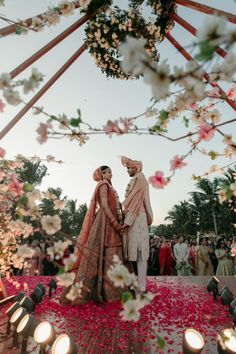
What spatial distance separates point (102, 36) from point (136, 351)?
356cm

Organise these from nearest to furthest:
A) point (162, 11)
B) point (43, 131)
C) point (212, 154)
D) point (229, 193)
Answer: point (229, 193) → point (43, 131) → point (212, 154) → point (162, 11)

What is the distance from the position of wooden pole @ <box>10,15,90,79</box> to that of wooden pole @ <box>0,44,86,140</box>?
0.34m

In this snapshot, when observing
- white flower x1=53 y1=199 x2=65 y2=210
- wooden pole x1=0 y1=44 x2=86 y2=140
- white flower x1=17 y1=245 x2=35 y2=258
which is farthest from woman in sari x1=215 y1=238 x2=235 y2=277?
white flower x1=17 y1=245 x2=35 y2=258

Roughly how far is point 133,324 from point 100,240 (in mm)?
1434

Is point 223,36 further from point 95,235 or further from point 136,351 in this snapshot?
point 95,235

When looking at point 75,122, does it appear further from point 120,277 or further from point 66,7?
point 66,7

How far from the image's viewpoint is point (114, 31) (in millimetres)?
3639

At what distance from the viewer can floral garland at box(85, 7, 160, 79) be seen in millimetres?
3637

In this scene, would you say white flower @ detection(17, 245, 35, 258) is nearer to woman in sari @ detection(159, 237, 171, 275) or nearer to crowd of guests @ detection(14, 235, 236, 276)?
crowd of guests @ detection(14, 235, 236, 276)

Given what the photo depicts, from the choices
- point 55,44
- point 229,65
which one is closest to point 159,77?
point 229,65

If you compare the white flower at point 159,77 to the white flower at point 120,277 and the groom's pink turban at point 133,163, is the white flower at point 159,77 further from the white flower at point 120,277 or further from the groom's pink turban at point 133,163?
the groom's pink turban at point 133,163

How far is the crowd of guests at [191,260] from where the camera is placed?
9398mm

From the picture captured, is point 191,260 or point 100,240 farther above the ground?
point 191,260

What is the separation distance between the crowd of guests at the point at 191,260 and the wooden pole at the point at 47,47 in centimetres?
800
